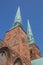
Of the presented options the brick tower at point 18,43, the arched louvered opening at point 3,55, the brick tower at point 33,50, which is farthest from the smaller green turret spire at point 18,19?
the arched louvered opening at point 3,55

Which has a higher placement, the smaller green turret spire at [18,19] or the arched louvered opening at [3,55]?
the smaller green turret spire at [18,19]

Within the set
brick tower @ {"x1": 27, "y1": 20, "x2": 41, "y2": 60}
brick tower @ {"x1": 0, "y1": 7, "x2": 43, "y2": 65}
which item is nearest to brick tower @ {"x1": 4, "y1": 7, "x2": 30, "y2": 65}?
brick tower @ {"x1": 0, "y1": 7, "x2": 43, "y2": 65}

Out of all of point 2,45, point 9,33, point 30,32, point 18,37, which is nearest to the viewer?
point 2,45

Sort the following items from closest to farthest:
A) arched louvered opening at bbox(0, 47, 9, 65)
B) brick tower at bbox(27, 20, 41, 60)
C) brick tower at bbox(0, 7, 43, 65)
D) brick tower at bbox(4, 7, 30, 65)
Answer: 1. arched louvered opening at bbox(0, 47, 9, 65)
2. brick tower at bbox(0, 7, 43, 65)
3. brick tower at bbox(4, 7, 30, 65)
4. brick tower at bbox(27, 20, 41, 60)

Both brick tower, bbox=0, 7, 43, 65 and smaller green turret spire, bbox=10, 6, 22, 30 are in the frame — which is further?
smaller green turret spire, bbox=10, 6, 22, 30

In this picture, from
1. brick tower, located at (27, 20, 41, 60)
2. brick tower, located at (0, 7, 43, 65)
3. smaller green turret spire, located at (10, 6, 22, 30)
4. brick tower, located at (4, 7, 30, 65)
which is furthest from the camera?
brick tower, located at (27, 20, 41, 60)

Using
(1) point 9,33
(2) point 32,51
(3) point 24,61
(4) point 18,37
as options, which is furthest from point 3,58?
(2) point 32,51

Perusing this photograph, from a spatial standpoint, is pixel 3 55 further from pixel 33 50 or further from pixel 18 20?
pixel 33 50

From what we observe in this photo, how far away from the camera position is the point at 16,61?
17188 mm

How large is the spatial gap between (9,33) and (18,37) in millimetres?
1936

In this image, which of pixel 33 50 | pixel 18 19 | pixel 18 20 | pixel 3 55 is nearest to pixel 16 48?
pixel 3 55

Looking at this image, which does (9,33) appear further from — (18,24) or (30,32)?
(30,32)

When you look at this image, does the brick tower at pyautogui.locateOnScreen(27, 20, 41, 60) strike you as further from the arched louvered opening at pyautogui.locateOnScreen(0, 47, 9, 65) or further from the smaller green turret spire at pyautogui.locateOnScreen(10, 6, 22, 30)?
the arched louvered opening at pyautogui.locateOnScreen(0, 47, 9, 65)

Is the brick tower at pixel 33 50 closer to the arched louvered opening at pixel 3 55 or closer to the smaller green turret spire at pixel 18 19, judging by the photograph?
the smaller green turret spire at pixel 18 19
